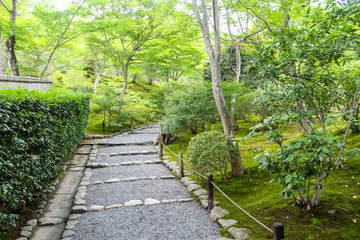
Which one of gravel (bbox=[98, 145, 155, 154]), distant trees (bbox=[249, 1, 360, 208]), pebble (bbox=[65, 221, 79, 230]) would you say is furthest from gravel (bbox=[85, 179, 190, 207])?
gravel (bbox=[98, 145, 155, 154])

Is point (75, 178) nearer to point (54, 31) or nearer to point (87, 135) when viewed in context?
point (87, 135)

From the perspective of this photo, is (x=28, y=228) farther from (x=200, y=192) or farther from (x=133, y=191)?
(x=200, y=192)

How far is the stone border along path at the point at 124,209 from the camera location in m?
3.54

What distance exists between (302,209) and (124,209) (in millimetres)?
3160

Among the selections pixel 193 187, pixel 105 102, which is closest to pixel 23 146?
pixel 193 187

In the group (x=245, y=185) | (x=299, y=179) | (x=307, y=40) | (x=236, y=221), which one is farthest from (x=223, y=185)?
(x=307, y=40)

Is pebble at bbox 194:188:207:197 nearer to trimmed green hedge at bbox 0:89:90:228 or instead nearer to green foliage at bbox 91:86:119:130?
trimmed green hedge at bbox 0:89:90:228

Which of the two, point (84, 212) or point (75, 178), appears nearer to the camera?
point (84, 212)

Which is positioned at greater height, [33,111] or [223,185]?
[33,111]

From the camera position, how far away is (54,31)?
453 inches

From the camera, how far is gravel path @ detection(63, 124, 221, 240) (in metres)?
3.55

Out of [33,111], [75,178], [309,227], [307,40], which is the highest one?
[307,40]

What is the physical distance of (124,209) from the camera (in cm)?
444

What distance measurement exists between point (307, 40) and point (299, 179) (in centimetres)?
182
